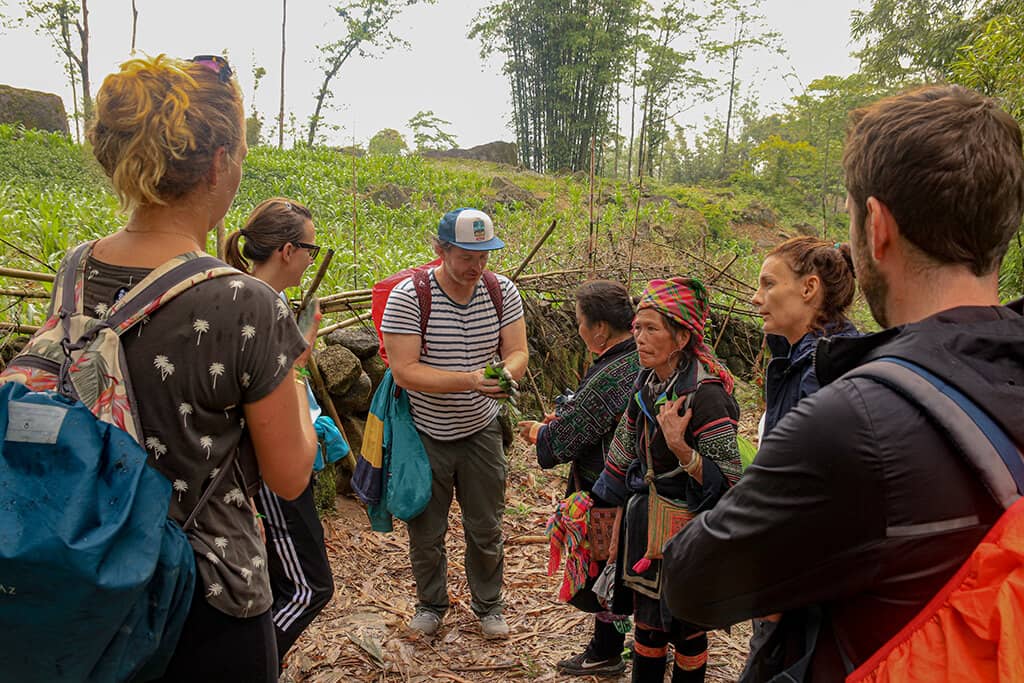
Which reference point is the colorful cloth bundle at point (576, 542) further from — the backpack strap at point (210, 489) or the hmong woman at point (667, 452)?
the backpack strap at point (210, 489)

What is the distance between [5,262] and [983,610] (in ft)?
20.3

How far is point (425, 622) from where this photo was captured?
3.62 metres

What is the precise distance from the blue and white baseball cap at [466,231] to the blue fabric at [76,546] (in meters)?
2.17

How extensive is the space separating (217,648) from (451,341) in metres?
2.09

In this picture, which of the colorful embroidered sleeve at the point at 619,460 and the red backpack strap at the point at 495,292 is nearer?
the colorful embroidered sleeve at the point at 619,460

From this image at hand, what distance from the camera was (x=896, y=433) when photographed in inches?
36.8

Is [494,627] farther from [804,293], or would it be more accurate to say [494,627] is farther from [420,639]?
[804,293]

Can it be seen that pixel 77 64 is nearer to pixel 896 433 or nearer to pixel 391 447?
pixel 391 447

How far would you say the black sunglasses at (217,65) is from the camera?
1.47 meters

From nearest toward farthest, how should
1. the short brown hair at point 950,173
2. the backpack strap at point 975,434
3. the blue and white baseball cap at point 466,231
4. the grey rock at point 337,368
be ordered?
1. the backpack strap at point 975,434
2. the short brown hair at point 950,173
3. the blue and white baseball cap at point 466,231
4. the grey rock at point 337,368

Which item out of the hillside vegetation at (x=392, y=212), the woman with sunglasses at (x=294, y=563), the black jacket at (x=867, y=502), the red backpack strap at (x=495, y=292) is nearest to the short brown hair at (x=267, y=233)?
the woman with sunglasses at (x=294, y=563)

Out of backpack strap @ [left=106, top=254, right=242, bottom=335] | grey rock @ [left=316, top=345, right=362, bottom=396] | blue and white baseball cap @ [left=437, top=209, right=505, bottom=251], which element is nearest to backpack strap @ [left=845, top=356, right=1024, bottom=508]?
backpack strap @ [left=106, top=254, right=242, bottom=335]

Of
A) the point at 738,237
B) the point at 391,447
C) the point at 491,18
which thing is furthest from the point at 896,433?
the point at 491,18

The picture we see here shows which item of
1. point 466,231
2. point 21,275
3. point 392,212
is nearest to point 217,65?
point 466,231
